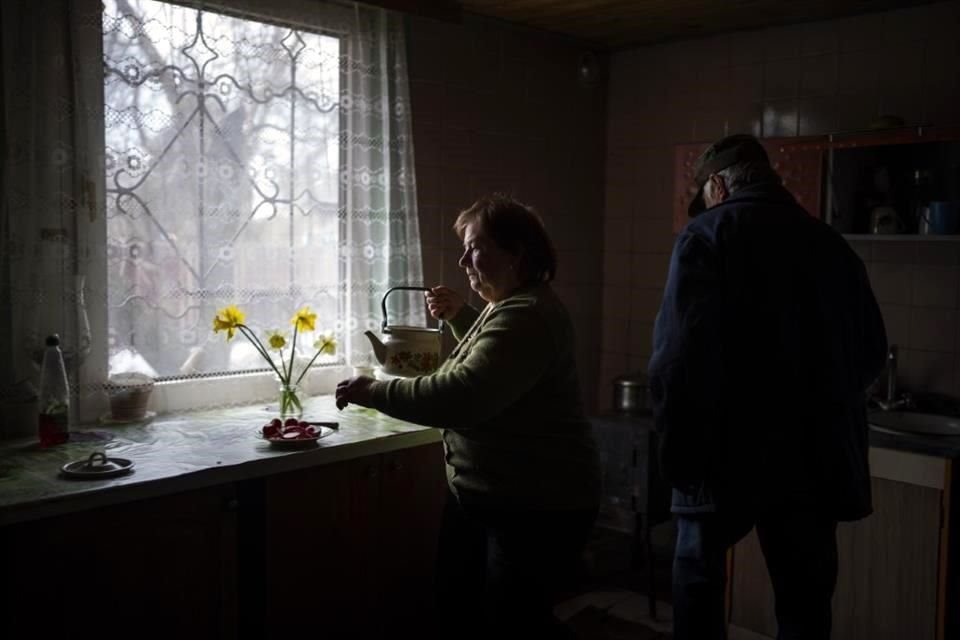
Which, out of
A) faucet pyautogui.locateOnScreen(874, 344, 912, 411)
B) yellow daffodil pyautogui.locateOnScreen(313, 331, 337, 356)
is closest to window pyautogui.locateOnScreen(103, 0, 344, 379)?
yellow daffodil pyautogui.locateOnScreen(313, 331, 337, 356)

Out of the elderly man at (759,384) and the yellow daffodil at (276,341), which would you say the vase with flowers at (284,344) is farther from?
the elderly man at (759,384)

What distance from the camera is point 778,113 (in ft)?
11.6

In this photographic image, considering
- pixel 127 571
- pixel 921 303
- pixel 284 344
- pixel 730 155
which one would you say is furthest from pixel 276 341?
pixel 921 303

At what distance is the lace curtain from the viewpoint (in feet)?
7.84

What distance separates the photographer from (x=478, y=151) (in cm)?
352

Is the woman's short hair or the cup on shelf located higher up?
the cup on shelf

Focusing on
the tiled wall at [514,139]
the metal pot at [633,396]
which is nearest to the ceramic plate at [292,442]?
the tiled wall at [514,139]

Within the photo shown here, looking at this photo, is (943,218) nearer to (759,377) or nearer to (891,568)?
(891,568)

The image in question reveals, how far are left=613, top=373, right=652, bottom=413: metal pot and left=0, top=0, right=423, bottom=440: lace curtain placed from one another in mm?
917

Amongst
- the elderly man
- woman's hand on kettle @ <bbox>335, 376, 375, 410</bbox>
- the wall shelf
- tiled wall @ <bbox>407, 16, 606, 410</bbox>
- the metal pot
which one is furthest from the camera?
the metal pot

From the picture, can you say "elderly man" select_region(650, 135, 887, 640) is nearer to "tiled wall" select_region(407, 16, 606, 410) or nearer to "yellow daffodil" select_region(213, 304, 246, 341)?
"yellow daffodil" select_region(213, 304, 246, 341)

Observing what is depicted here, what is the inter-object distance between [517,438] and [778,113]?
2155 mm

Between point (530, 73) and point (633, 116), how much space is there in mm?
543

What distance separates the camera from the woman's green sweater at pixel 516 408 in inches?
76.3
